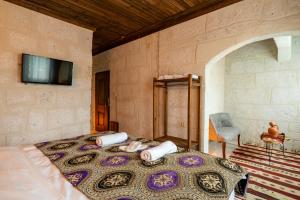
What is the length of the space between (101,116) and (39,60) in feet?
8.54

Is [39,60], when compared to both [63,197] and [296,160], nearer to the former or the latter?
[63,197]

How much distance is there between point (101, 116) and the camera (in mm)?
4789

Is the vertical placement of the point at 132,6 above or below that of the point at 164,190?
above

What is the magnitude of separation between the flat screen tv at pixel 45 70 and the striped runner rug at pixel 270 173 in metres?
2.96

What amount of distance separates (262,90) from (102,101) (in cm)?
397

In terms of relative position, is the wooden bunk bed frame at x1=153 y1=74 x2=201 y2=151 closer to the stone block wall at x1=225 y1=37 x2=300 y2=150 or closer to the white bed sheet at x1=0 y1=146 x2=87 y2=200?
the white bed sheet at x1=0 y1=146 x2=87 y2=200

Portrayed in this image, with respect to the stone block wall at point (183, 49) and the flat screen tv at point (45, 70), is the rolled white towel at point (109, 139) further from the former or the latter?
the flat screen tv at point (45, 70)

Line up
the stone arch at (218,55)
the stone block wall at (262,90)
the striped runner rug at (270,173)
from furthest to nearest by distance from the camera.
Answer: the stone block wall at (262,90)
the stone arch at (218,55)
the striped runner rug at (270,173)

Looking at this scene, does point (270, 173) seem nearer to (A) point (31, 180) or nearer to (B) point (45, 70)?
(A) point (31, 180)

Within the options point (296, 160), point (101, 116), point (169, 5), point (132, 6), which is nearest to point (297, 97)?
point (296, 160)

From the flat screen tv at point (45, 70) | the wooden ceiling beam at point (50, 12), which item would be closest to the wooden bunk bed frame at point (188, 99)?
the flat screen tv at point (45, 70)

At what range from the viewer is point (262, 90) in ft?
12.3

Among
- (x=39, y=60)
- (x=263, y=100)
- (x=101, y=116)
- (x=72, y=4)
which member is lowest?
(x=101, y=116)

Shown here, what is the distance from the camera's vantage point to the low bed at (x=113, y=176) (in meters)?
0.85
